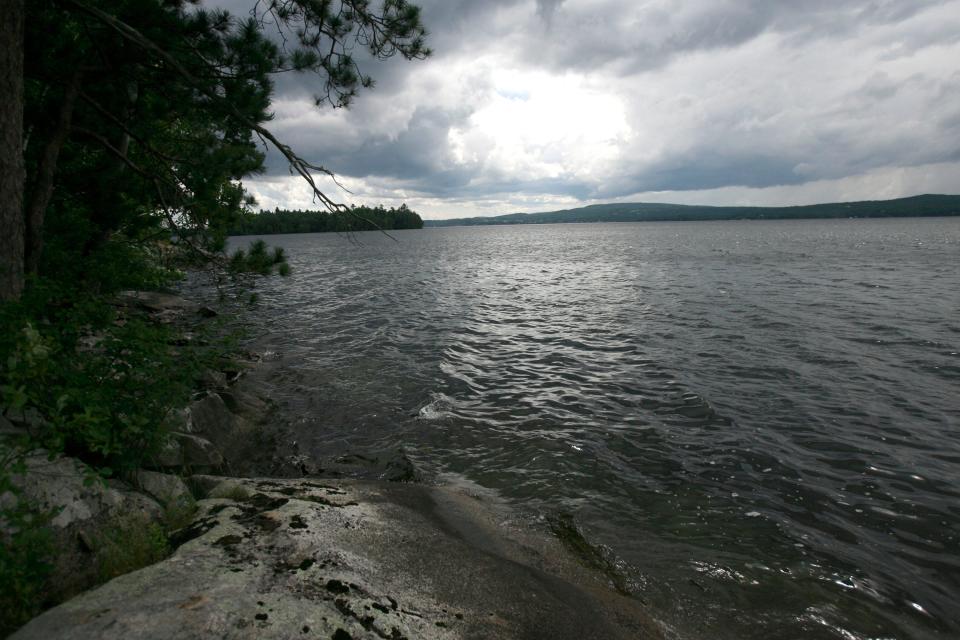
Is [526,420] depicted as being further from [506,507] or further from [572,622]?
[572,622]

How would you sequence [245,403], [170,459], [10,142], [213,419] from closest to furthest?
[10,142] < [170,459] < [213,419] < [245,403]

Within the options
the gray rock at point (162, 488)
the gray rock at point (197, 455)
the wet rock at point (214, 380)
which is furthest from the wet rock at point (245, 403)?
the gray rock at point (162, 488)

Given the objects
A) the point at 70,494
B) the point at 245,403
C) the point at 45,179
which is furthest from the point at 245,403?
the point at 70,494

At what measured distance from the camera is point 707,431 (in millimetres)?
10320

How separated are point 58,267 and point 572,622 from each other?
1091 centimetres

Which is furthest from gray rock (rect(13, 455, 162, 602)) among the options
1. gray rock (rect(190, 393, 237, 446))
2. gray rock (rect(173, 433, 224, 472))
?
gray rock (rect(190, 393, 237, 446))

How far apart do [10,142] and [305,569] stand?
21.0 ft

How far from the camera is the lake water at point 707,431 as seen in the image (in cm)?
606

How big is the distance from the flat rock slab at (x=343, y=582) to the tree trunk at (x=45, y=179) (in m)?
5.12

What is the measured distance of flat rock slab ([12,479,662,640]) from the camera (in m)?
3.55

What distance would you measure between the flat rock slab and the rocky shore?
1 cm

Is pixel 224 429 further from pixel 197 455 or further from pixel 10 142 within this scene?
pixel 10 142

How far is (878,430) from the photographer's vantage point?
10.0 meters

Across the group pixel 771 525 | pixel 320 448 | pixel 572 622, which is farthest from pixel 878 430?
pixel 320 448
